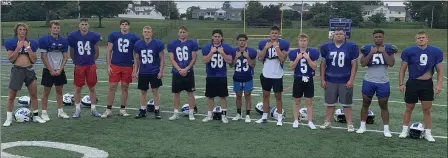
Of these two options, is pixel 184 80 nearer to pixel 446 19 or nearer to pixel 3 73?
pixel 3 73

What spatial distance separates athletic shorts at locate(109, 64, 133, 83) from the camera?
322 inches

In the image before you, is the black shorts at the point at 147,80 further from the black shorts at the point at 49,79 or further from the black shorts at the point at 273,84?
the black shorts at the point at 273,84

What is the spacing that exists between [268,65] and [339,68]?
1249 millimetres

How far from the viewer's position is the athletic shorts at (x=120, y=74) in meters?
8.18

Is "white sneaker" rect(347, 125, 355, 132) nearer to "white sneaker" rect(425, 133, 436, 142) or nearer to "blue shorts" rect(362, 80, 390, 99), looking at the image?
"blue shorts" rect(362, 80, 390, 99)

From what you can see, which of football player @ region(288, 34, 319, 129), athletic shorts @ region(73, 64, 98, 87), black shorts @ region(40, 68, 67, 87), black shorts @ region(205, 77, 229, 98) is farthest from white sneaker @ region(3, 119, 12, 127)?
football player @ region(288, 34, 319, 129)

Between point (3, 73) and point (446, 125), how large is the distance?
47.7ft

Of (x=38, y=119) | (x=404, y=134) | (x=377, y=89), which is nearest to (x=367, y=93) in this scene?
(x=377, y=89)

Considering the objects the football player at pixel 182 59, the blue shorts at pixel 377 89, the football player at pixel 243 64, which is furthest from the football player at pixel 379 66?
the football player at pixel 182 59

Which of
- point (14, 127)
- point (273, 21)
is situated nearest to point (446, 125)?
point (14, 127)

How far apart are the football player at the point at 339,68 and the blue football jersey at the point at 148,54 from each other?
3010 mm

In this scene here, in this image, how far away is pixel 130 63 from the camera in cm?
824

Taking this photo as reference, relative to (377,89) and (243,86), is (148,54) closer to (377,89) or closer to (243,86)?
(243,86)

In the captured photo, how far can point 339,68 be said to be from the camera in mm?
7277
